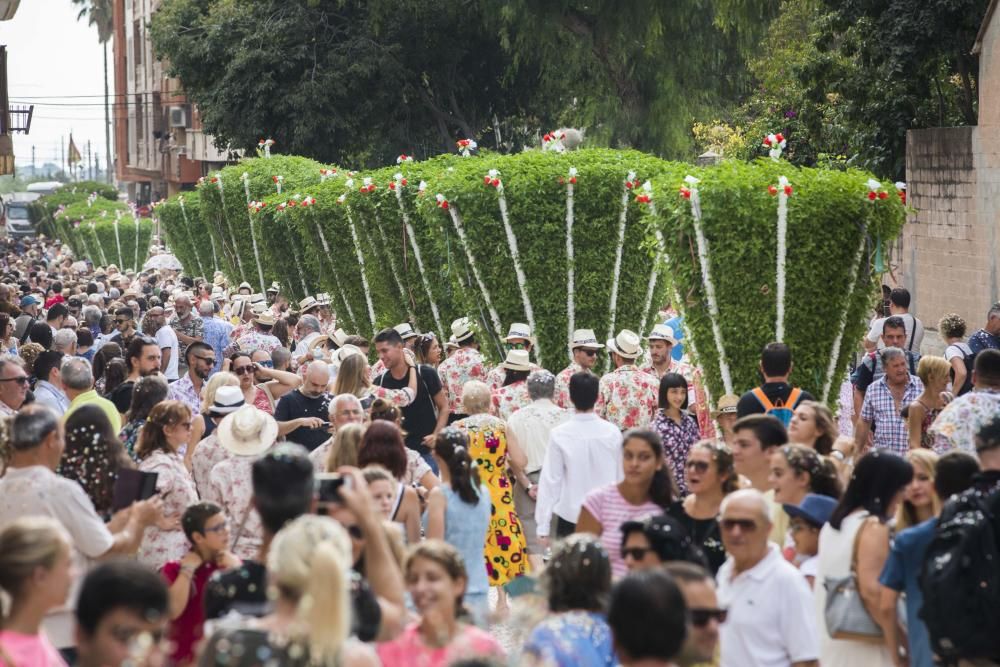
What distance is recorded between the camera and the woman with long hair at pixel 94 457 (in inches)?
286

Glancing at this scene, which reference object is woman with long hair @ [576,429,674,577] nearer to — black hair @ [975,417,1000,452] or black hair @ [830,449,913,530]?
black hair @ [830,449,913,530]

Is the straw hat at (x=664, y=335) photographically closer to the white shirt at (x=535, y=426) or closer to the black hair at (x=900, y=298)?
the white shirt at (x=535, y=426)

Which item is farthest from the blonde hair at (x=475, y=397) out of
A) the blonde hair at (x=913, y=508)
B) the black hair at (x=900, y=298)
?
the black hair at (x=900, y=298)

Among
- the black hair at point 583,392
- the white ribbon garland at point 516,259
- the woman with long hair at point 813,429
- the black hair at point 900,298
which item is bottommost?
the woman with long hair at point 813,429

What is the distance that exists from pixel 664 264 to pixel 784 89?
18930 millimetres

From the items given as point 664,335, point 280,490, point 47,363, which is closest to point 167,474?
point 280,490

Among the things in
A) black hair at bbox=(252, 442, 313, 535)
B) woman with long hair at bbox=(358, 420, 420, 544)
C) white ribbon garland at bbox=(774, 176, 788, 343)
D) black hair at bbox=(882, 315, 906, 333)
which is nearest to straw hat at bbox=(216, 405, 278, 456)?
woman with long hair at bbox=(358, 420, 420, 544)

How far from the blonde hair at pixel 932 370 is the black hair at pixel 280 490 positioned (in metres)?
6.06

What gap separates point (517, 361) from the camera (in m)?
11.5

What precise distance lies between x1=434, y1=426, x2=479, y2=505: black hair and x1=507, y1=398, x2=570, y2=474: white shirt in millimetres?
2257

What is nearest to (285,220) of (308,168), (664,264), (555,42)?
(308,168)

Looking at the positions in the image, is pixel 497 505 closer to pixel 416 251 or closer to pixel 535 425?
pixel 535 425

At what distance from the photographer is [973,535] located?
5.88 meters

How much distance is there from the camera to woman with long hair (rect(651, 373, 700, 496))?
33.1 feet
